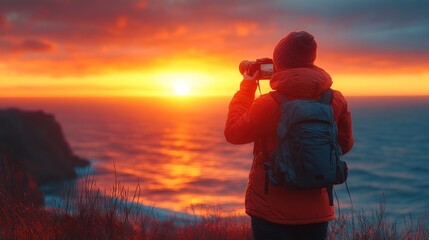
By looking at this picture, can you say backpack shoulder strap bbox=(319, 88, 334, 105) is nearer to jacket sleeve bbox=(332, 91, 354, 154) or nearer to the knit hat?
jacket sleeve bbox=(332, 91, 354, 154)

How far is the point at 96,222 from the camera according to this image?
411 cm

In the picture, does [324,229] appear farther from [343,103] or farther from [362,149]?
[362,149]

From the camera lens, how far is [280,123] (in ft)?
8.32

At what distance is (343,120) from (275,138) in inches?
18.7

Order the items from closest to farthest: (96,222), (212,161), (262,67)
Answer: (262,67) < (96,222) < (212,161)

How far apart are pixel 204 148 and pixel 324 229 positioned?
330 ft

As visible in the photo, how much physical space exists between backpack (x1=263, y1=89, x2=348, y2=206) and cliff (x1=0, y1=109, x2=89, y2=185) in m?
39.9

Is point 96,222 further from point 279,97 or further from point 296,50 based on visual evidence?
point 296,50

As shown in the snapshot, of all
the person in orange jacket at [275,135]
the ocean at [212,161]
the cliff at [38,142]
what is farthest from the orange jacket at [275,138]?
the cliff at [38,142]

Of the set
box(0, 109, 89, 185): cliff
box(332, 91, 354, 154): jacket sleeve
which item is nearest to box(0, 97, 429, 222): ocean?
box(332, 91, 354, 154): jacket sleeve

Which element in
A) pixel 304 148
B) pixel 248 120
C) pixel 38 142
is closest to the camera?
pixel 304 148

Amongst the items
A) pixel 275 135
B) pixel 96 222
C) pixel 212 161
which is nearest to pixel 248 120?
pixel 275 135

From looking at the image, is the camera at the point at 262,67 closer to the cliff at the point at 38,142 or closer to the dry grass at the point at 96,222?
the dry grass at the point at 96,222

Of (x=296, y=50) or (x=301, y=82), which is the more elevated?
(x=296, y=50)
